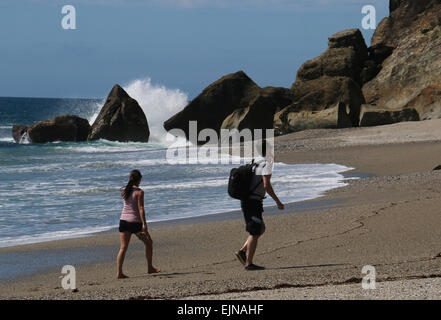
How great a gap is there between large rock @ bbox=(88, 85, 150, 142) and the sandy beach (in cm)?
3123

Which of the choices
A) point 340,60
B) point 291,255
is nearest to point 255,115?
point 340,60

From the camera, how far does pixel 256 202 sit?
346 inches

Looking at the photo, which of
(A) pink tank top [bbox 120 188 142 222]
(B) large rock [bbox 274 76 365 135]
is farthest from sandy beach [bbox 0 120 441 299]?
(B) large rock [bbox 274 76 365 135]

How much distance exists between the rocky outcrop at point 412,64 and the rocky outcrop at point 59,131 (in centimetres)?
1747

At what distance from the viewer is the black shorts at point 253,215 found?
880 centimetres

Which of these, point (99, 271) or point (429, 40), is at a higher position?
point (429, 40)

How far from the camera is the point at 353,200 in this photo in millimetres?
14359

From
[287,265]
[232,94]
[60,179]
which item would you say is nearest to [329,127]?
[232,94]

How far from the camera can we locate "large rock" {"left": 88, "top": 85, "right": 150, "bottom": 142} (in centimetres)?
4622

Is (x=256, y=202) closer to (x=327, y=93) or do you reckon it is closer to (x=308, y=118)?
(x=308, y=118)

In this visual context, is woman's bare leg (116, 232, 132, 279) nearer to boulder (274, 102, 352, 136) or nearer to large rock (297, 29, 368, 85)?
boulder (274, 102, 352, 136)

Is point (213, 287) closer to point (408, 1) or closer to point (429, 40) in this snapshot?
point (429, 40)
